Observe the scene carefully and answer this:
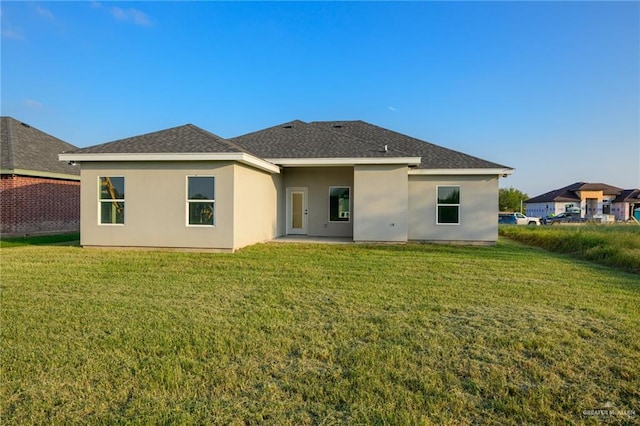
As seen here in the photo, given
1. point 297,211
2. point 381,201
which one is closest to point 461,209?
point 381,201

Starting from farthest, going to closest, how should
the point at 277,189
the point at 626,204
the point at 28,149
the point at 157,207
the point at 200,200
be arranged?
the point at 626,204 → the point at 28,149 → the point at 277,189 → the point at 157,207 → the point at 200,200

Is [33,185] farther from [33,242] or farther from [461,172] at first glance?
[461,172]

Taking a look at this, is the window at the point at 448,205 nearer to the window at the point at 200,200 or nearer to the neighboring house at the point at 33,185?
the window at the point at 200,200

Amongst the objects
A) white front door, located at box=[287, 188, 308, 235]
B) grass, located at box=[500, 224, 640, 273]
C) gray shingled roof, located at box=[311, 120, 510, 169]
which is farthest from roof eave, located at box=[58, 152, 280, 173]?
grass, located at box=[500, 224, 640, 273]

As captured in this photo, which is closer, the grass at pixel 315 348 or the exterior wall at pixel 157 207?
the grass at pixel 315 348

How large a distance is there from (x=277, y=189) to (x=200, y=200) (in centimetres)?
457

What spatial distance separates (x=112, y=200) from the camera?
11.6 meters

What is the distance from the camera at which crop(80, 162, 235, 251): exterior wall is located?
11062 mm

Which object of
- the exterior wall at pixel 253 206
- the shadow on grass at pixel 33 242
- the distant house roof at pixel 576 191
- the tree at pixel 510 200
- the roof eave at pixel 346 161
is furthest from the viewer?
the tree at pixel 510 200

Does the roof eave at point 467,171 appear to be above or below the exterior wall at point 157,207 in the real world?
above

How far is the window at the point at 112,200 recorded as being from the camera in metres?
11.6

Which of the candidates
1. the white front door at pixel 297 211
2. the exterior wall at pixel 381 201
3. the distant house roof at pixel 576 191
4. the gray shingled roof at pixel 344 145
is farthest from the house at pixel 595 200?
the white front door at pixel 297 211

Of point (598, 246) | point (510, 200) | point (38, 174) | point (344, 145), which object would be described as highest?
point (344, 145)

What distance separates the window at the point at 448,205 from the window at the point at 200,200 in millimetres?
8572
